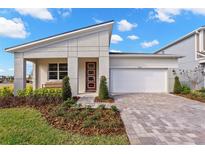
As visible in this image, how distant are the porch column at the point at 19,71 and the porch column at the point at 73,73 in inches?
122

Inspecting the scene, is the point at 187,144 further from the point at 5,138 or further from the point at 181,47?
the point at 181,47

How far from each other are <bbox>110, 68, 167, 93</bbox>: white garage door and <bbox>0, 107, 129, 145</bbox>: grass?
7980 mm

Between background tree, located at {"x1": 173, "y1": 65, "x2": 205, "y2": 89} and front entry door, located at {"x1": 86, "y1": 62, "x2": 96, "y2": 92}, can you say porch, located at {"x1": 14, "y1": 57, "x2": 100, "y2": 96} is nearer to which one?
front entry door, located at {"x1": 86, "y1": 62, "x2": 96, "y2": 92}

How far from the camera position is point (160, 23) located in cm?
1658

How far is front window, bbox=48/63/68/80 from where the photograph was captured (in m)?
13.3

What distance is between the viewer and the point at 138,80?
1286 centimetres

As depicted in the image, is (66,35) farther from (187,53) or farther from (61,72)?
(187,53)

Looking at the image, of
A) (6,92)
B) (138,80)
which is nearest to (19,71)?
(6,92)

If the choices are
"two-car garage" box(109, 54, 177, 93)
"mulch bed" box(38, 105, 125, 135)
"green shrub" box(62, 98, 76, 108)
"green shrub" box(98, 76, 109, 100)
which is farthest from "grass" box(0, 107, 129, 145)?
"two-car garage" box(109, 54, 177, 93)

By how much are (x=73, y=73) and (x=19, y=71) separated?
3.59m

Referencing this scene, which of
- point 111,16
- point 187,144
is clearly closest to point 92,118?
point 187,144

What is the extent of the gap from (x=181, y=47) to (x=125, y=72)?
929 cm

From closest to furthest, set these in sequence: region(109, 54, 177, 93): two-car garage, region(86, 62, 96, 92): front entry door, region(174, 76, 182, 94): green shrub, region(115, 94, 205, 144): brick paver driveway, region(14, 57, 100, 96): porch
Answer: region(115, 94, 205, 144): brick paver driveway
region(174, 76, 182, 94): green shrub
region(109, 54, 177, 93): two-car garage
region(14, 57, 100, 96): porch
region(86, 62, 96, 92): front entry door

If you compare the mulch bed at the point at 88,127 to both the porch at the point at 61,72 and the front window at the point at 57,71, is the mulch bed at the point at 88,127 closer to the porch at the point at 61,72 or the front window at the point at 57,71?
the porch at the point at 61,72
